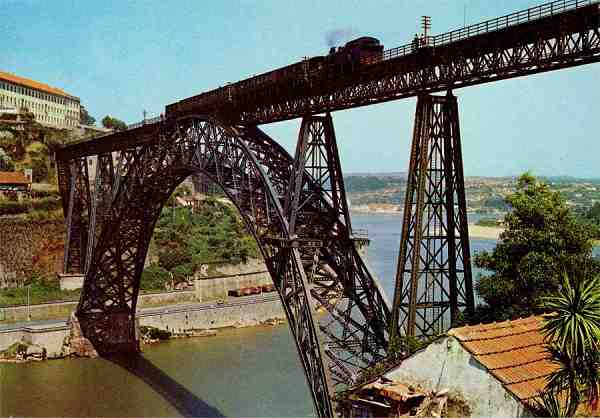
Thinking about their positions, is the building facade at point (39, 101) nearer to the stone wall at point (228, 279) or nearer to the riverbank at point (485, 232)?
the stone wall at point (228, 279)

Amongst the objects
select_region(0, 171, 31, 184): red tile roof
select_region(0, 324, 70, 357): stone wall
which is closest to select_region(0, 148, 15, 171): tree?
select_region(0, 171, 31, 184): red tile roof

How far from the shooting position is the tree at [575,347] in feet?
40.1

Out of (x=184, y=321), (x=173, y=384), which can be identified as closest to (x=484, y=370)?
(x=173, y=384)

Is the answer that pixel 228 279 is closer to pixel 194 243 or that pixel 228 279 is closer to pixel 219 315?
pixel 194 243

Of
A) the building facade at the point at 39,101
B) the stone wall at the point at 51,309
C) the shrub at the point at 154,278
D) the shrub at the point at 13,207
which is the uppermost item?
the building facade at the point at 39,101

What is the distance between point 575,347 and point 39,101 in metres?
74.3

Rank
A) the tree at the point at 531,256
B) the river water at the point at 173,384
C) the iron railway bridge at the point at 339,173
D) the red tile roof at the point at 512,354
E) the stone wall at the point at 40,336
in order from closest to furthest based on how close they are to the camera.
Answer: the red tile roof at the point at 512,354
the iron railway bridge at the point at 339,173
the tree at the point at 531,256
the river water at the point at 173,384
the stone wall at the point at 40,336

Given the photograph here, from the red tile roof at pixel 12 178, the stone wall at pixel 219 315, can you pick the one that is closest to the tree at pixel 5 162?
the red tile roof at pixel 12 178

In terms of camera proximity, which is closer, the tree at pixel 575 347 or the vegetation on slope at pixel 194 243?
the tree at pixel 575 347

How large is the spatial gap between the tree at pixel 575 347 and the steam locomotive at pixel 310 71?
10102mm

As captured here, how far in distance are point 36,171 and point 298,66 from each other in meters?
42.6

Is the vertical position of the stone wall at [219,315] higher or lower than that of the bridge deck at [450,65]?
lower

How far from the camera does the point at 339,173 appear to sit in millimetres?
23234

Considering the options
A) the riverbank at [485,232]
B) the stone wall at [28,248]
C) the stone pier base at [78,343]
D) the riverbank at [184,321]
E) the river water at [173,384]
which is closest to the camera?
the river water at [173,384]
